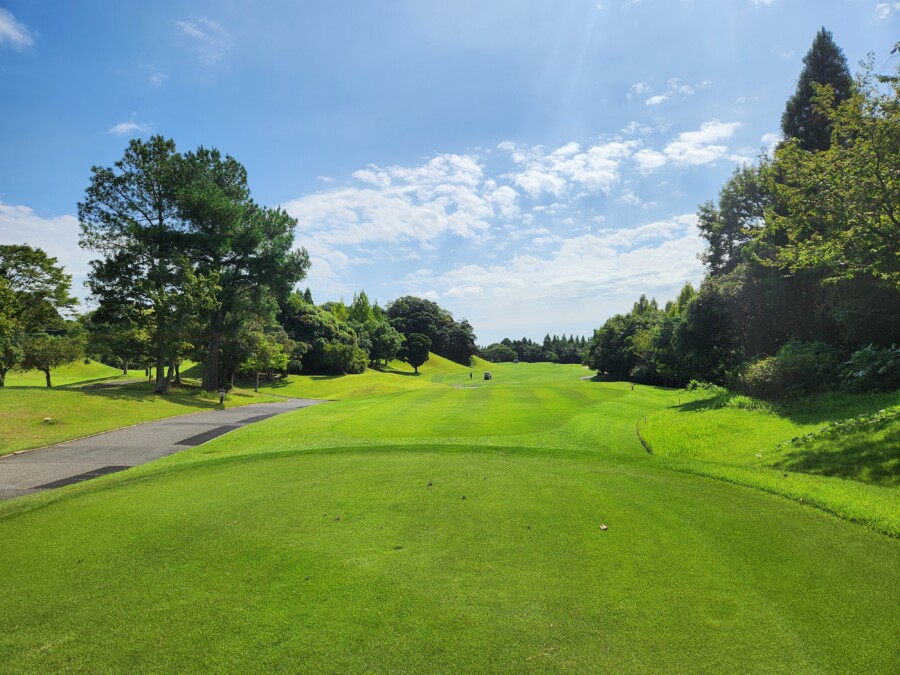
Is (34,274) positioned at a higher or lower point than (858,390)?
higher

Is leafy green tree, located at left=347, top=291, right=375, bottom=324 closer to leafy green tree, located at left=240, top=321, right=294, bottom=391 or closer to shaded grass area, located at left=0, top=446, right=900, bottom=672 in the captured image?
leafy green tree, located at left=240, top=321, right=294, bottom=391

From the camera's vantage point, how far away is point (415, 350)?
268 ft

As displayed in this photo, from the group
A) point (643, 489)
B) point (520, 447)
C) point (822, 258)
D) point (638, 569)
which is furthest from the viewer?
point (822, 258)

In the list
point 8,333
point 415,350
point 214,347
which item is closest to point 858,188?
point 214,347

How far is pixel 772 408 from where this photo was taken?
576 inches

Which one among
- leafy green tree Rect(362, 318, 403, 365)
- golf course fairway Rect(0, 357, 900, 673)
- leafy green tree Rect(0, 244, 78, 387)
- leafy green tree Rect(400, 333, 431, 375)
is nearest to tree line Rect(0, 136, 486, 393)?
leafy green tree Rect(0, 244, 78, 387)

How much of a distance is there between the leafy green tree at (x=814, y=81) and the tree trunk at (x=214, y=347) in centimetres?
3915

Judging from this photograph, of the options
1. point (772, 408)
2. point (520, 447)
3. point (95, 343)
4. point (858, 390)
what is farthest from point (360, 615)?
point (95, 343)

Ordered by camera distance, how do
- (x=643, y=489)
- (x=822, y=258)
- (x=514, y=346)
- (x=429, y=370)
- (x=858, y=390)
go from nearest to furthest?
1. (x=643, y=489)
2. (x=822, y=258)
3. (x=858, y=390)
4. (x=429, y=370)
5. (x=514, y=346)

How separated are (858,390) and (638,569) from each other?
14.9 metres

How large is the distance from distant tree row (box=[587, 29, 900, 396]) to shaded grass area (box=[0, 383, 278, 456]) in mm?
24427

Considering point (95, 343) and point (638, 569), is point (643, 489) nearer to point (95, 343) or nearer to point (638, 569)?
point (638, 569)

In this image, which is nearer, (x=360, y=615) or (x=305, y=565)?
(x=360, y=615)

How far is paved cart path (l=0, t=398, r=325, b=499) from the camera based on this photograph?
31.1ft
